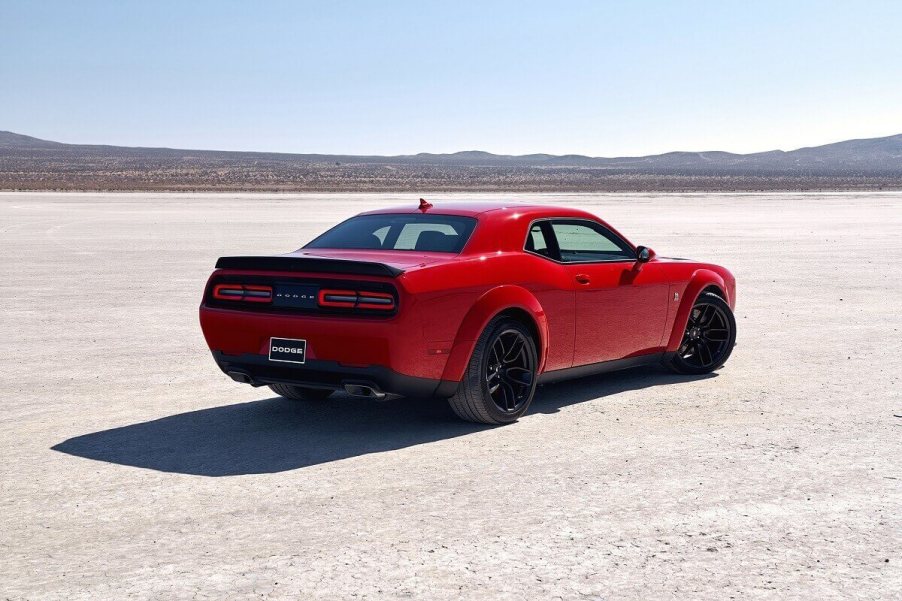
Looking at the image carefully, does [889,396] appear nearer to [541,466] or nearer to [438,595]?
[541,466]

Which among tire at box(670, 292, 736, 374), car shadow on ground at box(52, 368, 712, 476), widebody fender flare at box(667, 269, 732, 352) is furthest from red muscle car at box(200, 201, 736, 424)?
tire at box(670, 292, 736, 374)

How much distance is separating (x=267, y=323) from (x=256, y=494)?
1.51 m

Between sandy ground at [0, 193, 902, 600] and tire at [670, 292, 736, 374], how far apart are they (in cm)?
18

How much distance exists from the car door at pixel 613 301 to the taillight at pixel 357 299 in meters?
1.67

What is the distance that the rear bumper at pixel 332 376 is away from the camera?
6672 mm

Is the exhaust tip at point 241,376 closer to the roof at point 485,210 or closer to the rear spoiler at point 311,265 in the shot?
the rear spoiler at point 311,265

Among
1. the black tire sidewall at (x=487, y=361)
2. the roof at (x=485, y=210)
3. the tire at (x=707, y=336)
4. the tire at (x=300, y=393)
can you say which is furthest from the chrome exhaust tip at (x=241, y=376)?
the tire at (x=707, y=336)

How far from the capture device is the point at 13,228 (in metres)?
30.7

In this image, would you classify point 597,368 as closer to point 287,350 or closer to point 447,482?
point 287,350

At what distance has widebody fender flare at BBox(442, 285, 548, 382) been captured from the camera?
6961mm

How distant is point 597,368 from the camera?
828cm

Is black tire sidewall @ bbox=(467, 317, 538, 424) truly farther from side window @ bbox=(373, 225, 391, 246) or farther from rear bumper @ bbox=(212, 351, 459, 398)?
side window @ bbox=(373, 225, 391, 246)

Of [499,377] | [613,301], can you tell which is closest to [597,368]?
[613,301]

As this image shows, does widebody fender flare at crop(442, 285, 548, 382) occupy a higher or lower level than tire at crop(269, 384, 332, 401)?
higher
